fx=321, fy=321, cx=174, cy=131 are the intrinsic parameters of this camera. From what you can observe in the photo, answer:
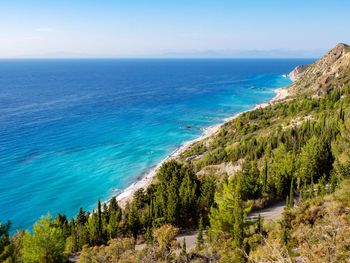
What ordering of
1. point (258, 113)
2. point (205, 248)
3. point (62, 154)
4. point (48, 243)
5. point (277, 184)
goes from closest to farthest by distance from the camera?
point (205, 248) < point (48, 243) < point (277, 184) < point (62, 154) < point (258, 113)

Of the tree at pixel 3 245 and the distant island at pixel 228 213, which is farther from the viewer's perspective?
the tree at pixel 3 245

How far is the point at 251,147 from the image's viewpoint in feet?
251

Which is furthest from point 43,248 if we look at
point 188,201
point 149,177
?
point 149,177

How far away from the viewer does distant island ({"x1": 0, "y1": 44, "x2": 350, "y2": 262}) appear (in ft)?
76.2

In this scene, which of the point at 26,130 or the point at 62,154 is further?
the point at 26,130

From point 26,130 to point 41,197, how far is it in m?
46.0

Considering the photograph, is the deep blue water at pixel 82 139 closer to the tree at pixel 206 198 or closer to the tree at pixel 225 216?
the tree at pixel 206 198

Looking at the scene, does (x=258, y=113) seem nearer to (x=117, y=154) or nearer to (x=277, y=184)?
(x=117, y=154)

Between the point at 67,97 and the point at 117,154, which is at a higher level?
the point at 67,97

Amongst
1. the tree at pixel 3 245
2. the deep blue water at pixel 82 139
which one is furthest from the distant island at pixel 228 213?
the deep blue water at pixel 82 139

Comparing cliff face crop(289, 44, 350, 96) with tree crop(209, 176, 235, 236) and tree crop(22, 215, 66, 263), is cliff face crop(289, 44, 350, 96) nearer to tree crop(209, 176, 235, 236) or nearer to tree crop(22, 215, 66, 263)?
tree crop(209, 176, 235, 236)

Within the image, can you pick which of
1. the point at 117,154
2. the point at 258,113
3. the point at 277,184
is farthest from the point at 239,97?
the point at 277,184

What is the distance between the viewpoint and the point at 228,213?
35750 mm

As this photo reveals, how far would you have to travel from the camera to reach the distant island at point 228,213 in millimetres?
23219
